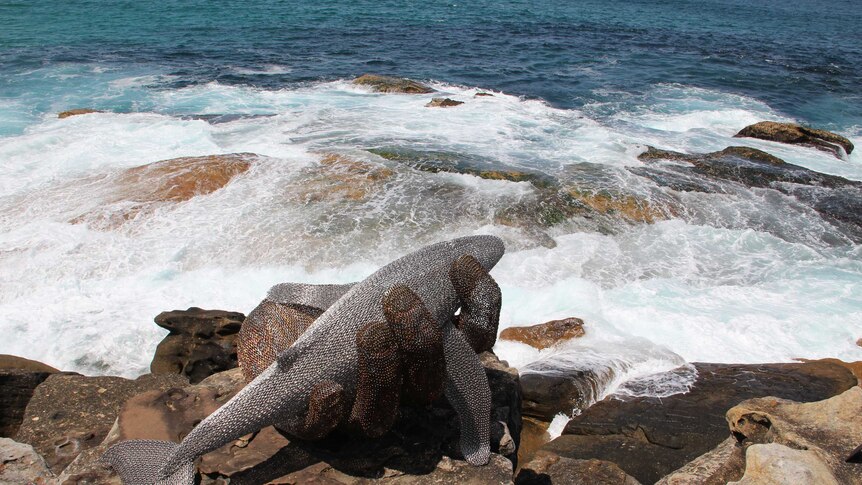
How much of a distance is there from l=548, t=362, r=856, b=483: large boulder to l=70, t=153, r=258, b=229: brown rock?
31.5 feet

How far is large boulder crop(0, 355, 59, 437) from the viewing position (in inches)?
285

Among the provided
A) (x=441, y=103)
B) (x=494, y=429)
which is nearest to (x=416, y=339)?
(x=494, y=429)

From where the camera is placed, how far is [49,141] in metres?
16.7

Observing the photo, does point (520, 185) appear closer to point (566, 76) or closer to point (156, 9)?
point (566, 76)

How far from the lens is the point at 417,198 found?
1359 cm

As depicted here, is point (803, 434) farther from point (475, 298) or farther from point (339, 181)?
point (339, 181)

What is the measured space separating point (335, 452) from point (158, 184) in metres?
10.2

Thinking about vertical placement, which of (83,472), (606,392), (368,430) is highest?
(368,430)

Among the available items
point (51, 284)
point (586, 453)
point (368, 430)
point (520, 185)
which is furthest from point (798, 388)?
point (51, 284)

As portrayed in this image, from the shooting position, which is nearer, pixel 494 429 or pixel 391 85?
pixel 494 429

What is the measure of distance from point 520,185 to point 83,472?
11007mm

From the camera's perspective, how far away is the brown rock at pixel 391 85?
25250 mm

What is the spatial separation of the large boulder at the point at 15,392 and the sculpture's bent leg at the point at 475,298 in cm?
535

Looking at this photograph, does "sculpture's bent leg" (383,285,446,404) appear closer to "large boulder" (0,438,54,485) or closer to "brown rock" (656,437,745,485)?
"brown rock" (656,437,745,485)
